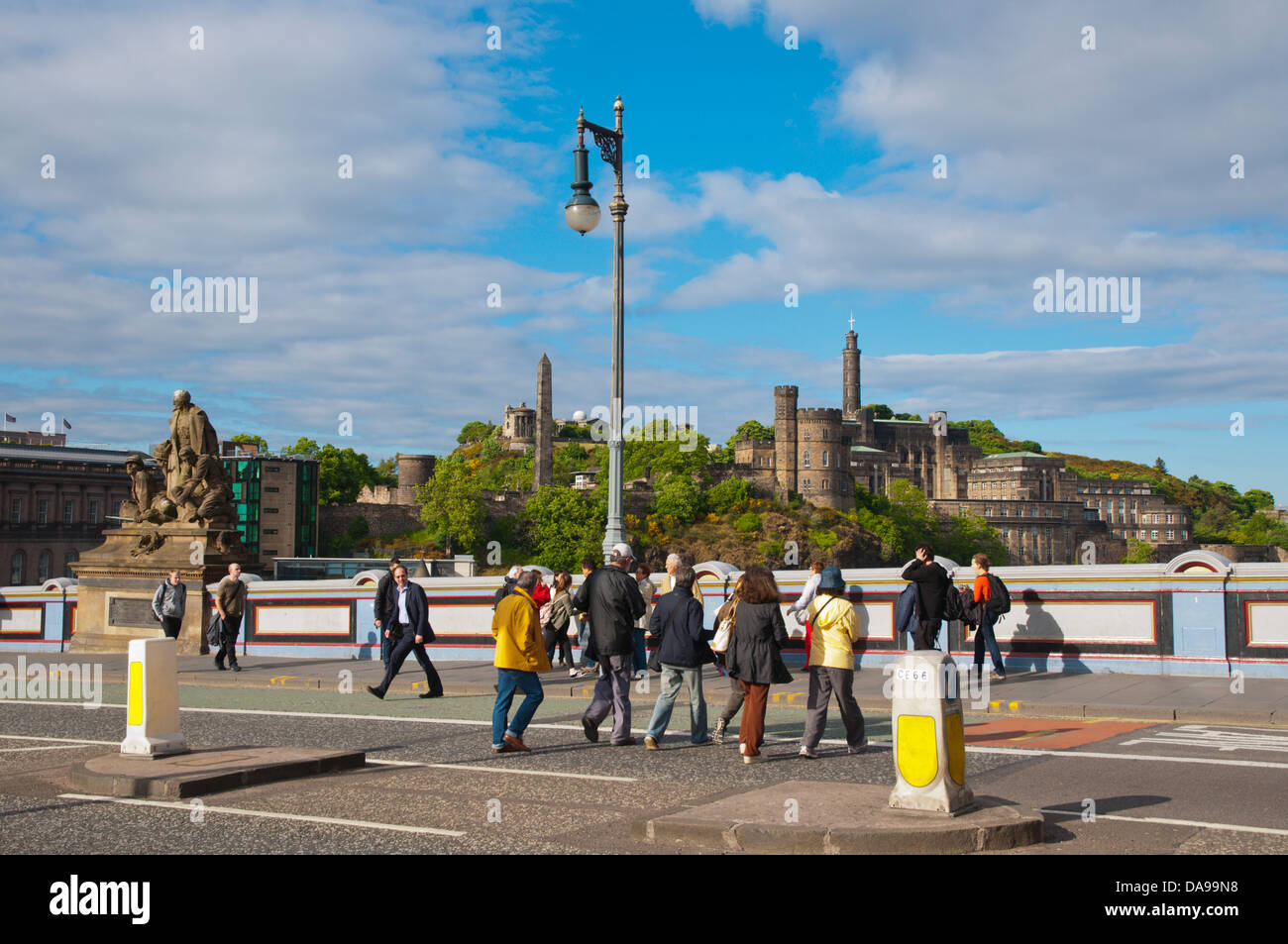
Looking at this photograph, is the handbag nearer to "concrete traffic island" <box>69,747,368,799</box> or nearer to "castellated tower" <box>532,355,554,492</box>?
"concrete traffic island" <box>69,747,368,799</box>

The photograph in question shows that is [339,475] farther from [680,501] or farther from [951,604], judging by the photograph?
[951,604]

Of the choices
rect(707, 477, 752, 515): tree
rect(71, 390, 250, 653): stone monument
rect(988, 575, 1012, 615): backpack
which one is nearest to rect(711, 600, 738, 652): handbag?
rect(988, 575, 1012, 615): backpack

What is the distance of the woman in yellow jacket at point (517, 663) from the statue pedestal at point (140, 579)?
522 inches

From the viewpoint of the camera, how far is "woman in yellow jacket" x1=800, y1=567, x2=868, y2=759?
1015 cm

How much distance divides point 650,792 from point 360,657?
14.2 metres

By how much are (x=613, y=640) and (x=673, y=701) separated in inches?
32.6

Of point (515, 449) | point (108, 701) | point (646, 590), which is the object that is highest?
point (515, 449)

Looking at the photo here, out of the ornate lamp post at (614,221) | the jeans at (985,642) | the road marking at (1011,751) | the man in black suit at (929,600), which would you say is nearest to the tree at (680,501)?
the ornate lamp post at (614,221)

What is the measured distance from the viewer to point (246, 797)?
8.41m

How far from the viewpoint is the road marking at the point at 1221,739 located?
1015 cm

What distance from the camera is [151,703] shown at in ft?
31.7
